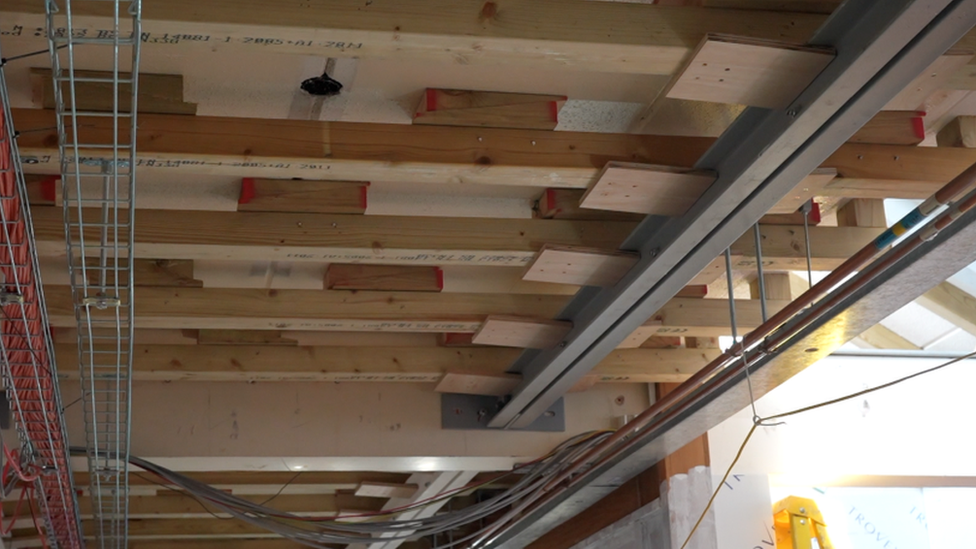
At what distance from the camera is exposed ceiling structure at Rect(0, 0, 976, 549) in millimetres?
1748

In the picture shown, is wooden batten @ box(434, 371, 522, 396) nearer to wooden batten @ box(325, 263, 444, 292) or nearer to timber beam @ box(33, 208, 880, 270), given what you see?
wooden batten @ box(325, 263, 444, 292)

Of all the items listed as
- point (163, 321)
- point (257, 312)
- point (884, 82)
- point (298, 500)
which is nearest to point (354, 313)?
point (257, 312)

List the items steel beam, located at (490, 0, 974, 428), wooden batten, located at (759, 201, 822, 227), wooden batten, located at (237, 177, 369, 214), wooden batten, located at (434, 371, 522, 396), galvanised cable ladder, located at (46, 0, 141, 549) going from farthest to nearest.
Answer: wooden batten, located at (434, 371, 522, 396) < wooden batten, located at (759, 201, 822, 227) < wooden batten, located at (237, 177, 369, 214) < steel beam, located at (490, 0, 974, 428) < galvanised cable ladder, located at (46, 0, 141, 549)

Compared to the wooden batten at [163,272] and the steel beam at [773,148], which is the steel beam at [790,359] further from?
the wooden batten at [163,272]

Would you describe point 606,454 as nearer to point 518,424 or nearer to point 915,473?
point 518,424

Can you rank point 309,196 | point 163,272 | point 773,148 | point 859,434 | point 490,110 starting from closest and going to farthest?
point 773,148 < point 490,110 < point 309,196 < point 163,272 < point 859,434

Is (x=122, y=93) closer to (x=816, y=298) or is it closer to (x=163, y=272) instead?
(x=163, y=272)

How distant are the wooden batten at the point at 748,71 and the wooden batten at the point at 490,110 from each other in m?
0.35

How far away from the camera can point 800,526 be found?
322cm

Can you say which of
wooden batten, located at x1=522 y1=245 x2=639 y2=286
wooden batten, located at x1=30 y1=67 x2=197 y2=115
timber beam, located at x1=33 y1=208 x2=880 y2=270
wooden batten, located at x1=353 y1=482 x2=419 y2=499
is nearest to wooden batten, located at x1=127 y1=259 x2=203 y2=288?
timber beam, located at x1=33 y1=208 x2=880 y2=270

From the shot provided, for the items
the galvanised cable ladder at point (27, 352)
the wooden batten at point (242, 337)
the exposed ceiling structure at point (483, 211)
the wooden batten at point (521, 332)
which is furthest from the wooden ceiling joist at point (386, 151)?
the wooden batten at point (242, 337)

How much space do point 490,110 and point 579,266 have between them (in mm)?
584

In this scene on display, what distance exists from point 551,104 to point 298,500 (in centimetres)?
332

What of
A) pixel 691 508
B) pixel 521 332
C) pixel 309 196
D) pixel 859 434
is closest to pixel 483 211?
pixel 309 196
